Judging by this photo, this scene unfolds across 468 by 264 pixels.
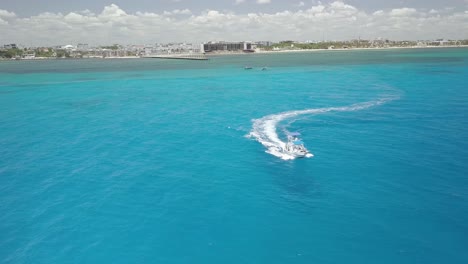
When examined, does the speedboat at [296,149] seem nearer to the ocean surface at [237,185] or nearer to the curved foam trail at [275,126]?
the curved foam trail at [275,126]

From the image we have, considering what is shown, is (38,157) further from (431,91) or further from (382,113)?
(431,91)

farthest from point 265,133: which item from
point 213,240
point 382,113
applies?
point 213,240

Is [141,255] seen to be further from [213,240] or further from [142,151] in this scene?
[142,151]

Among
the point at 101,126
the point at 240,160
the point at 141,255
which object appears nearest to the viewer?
the point at 141,255

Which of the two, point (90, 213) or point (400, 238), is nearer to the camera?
point (400, 238)

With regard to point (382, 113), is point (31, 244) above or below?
below

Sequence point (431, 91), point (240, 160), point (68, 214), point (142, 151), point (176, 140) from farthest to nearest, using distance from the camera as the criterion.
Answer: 1. point (431, 91)
2. point (176, 140)
3. point (142, 151)
4. point (240, 160)
5. point (68, 214)

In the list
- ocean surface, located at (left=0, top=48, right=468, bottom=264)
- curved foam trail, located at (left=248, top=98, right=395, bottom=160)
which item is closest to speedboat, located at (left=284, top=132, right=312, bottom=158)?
curved foam trail, located at (left=248, top=98, right=395, bottom=160)

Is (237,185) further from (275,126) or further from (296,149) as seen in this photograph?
(275,126)
